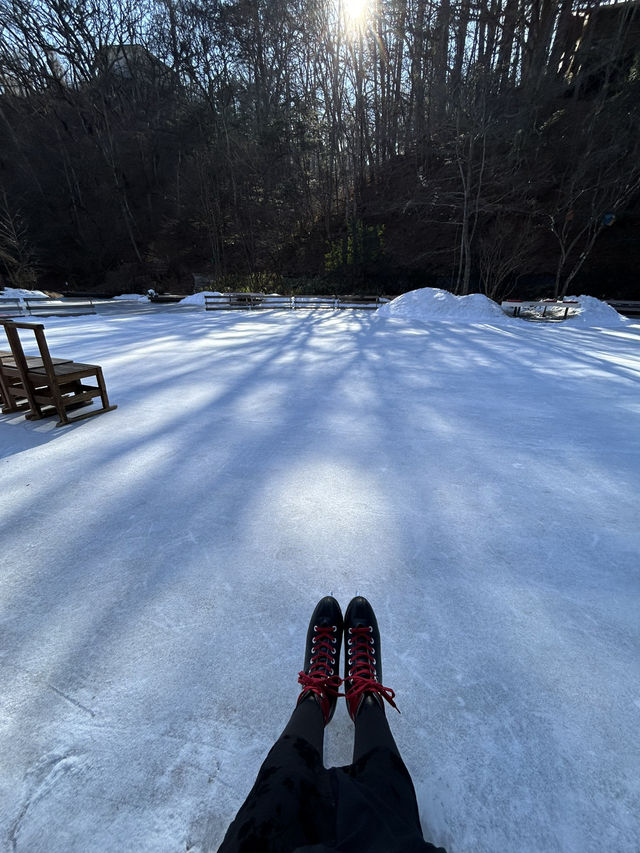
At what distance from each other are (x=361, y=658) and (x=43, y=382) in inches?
147

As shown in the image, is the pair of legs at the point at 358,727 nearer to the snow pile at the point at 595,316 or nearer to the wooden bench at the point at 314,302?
the snow pile at the point at 595,316

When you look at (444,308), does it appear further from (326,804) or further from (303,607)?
(326,804)

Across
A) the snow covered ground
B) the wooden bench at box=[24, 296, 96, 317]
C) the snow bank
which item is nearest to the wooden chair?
the snow covered ground

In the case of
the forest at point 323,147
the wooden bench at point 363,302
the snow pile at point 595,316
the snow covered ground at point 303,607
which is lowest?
the snow covered ground at point 303,607

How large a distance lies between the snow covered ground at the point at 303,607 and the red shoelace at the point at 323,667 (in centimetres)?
9

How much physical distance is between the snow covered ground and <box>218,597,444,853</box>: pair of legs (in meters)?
0.12

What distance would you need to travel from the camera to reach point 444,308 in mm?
10266

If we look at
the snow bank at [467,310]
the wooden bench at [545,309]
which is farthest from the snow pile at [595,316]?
the wooden bench at [545,309]

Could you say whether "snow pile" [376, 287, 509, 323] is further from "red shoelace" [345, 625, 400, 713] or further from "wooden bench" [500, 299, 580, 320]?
"red shoelace" [345, 625, 400, 713]

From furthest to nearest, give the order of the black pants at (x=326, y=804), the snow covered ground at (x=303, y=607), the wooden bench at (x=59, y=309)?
1. the wooden bench at (x=59, y=309)
2. the snow covered ground at (x=303, y=607)
3. the black pants at (x=326, y=804)

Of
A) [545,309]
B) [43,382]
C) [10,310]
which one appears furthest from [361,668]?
[10,310]

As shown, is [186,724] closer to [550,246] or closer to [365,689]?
[365,689]

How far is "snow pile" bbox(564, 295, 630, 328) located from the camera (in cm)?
941

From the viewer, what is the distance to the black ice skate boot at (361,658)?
128cm
